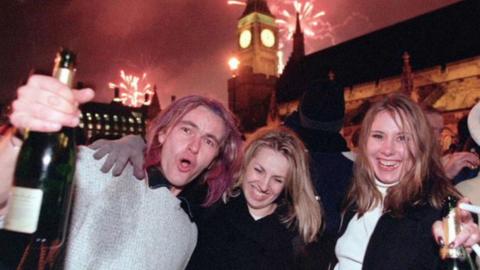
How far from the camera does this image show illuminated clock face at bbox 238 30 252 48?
5933cm

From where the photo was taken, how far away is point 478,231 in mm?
1806

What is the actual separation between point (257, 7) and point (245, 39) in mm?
5169

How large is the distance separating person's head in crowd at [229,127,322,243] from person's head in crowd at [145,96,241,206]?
1.48 feet

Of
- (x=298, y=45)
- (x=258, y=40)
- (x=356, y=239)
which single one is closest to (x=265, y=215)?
(x=356, y=239)

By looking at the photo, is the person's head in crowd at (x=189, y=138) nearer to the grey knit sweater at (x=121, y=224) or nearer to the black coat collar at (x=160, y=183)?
the black coat collar at (x=160, y=183)

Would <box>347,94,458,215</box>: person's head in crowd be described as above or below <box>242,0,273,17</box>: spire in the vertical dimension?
below

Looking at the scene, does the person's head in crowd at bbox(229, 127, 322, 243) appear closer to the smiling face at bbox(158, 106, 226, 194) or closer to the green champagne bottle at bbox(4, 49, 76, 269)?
the smiling face at bbox(158, 106, 226, 194)

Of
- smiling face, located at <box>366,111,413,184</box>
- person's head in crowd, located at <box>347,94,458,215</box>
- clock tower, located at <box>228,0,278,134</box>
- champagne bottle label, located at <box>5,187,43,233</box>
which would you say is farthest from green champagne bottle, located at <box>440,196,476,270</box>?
clock tower, located at <box>228,0,278,134</box>

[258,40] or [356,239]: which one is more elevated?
[258,40]

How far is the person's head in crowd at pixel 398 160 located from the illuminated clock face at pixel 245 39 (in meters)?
57.8

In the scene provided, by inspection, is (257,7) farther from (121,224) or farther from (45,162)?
(45,162)

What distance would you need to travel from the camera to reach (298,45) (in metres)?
54.4

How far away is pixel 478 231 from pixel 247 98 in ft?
169

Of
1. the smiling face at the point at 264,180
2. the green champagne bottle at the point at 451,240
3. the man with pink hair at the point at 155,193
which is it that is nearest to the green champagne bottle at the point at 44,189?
the man with pink hair at the point at 155,193
